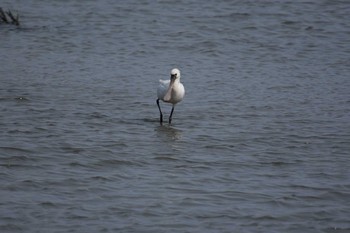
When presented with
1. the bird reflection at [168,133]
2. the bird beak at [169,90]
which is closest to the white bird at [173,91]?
the bird beak at [169,90]

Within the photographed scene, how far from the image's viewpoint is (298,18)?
19828 millimetres

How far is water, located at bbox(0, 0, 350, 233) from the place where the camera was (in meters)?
7.56

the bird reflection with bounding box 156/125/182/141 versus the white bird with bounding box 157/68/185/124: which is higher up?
the white bird with bounding box 157/68/185/124

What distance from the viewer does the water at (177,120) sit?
24.8ft

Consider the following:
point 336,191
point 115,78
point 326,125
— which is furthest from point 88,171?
point 115,78

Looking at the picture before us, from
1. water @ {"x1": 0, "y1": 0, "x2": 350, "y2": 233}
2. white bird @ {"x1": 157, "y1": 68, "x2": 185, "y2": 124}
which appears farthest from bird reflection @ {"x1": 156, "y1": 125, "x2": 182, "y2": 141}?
white bird @ {"x1": 157, "y1": 68, "x2": 185, "y2": 124}

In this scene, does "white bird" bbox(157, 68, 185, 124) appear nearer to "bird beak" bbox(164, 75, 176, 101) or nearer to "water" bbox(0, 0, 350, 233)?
"bird beak" bbox(164, 75, 176, 101)

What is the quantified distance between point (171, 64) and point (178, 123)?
4182 millimetres

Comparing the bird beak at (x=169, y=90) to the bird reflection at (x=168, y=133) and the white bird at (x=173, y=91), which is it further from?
the bird reflection at (x=168, y=133)

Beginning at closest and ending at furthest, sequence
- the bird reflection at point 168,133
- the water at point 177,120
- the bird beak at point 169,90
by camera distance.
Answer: the water at point 177,120 < the bird reflection at point 168,133 < the bird beak at point 169,90

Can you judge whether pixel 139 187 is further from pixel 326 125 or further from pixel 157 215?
pixel 326 125

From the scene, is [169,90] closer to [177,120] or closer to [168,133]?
[177,120]

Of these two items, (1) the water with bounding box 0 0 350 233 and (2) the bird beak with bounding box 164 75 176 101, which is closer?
(1) the water with bounding box 0 0 350 233

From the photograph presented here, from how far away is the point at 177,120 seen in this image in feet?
38.6
